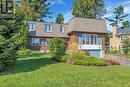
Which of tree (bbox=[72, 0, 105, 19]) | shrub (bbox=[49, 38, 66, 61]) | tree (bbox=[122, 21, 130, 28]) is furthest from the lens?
tree (bbox=[122, 21, 130, 28])

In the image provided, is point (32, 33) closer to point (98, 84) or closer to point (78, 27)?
point (78, 27)

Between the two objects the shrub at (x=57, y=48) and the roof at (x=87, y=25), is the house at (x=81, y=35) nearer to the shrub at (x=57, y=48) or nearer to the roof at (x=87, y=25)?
the roof at (x=87, y=25)

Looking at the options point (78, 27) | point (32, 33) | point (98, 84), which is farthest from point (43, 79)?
point (32, 33)

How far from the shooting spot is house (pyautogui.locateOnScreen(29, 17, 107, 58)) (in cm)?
4412

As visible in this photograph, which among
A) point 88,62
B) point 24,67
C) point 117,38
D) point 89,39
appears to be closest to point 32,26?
point 89,39

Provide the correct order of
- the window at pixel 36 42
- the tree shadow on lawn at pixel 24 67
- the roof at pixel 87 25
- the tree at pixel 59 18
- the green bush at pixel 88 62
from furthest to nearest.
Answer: the tree at pixel 59 18 < the window at pixel 36 42 < the roof at pixel 87 25 < the green bush at pixel 88 62 < the tree shadow on lawn at pixel 24 67

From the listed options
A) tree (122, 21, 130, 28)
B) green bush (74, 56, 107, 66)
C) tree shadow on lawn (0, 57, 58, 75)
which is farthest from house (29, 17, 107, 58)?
tree (122, 21, 130, 28)

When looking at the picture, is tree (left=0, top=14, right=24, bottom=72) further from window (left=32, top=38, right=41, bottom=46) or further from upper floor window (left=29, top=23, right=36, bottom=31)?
window (left=32, top=38, right=41, bottom=46)

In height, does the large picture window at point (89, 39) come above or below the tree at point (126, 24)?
below

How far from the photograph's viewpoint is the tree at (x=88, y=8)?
220ft

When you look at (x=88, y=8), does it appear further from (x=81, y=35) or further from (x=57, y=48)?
(x=57, y=48)

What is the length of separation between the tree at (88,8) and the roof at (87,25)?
21027 mm

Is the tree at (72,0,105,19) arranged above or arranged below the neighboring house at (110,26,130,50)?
above

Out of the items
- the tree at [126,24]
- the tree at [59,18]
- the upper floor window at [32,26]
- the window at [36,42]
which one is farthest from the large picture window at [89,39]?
the tree at [126,24]
